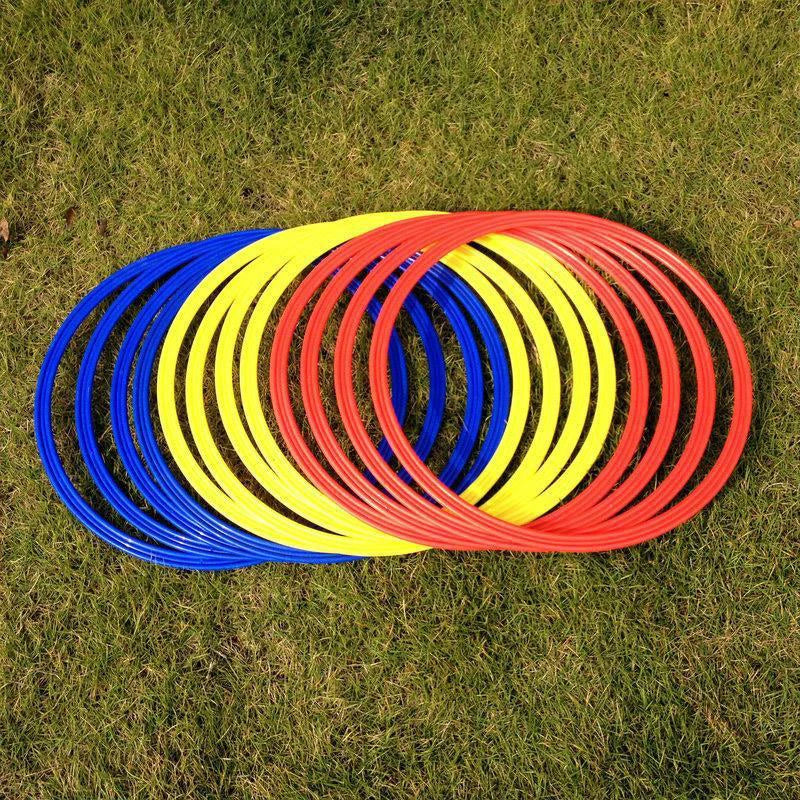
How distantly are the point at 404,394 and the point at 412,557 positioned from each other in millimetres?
726

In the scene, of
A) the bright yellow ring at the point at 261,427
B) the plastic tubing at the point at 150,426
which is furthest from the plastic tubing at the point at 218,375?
the plastic tubing at the point at 150,426

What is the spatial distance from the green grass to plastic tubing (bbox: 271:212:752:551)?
13.7 inches

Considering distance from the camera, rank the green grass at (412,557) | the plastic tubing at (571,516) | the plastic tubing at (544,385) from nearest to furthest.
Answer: the plastic tubing at (571,516)
the plastic tubing at (544,385)
the green grass at (412,557)

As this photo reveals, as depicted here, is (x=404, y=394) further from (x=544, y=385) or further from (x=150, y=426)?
(x=150, y=426)

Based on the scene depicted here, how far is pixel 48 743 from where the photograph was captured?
3574 mm

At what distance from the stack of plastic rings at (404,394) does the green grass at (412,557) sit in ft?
0.95

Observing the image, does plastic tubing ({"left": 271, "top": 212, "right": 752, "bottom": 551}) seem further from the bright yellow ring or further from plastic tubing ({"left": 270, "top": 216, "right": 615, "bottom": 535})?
the bright yellow ring

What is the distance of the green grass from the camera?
11.4 feet

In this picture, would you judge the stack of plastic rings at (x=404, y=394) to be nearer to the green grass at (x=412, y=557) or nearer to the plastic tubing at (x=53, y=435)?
the plastic tubing at (x=53, y=435)

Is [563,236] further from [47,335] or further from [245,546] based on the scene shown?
[47,335]

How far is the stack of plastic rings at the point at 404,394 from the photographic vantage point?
3.25 metres

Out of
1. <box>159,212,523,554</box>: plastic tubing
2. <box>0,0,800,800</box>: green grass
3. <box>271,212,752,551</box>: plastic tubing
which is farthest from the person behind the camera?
<box>0,0,800,800</box>: green grass

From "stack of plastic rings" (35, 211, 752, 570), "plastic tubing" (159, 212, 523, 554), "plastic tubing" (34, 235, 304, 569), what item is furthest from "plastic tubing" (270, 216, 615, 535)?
"plastic tubing" (34, 235, 304, 569)

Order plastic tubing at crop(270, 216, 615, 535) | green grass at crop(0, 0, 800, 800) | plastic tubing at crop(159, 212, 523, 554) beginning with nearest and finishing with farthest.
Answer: plastic tubing at crop(270, 216, 615, 535)
plastic tubing at crop(159, 212, 523, 554)
green grass at crop(0, 0, 800, 800)
